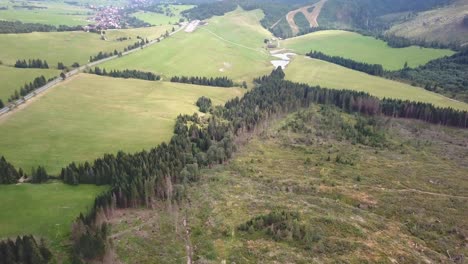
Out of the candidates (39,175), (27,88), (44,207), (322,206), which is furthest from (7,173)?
(27,88)

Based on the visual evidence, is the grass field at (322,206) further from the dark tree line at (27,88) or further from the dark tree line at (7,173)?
the dark tree line at (27,88)

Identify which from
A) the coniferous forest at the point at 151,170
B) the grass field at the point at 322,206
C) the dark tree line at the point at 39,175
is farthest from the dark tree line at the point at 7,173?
the grass field at the point at 322,206

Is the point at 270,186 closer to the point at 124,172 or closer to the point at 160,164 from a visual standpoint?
the point at 160,164

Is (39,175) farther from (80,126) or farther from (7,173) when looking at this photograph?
(80,126)

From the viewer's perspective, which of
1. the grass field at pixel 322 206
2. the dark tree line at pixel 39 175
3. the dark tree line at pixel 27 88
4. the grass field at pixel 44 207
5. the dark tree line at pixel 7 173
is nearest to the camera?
the grass field at pixel 322 206

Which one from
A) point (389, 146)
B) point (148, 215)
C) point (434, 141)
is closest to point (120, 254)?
point (148, 215)

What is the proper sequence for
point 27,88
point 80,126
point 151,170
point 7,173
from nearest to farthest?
point 7,173 → point 151,170 → point 80,126 → point 27,88
